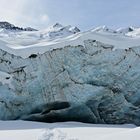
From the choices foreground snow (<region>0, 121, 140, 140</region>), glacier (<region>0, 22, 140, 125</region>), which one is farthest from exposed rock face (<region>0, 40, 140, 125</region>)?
foreground snow (<region>0, 121, 140, 140</region>)

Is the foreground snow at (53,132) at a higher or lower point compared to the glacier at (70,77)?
lower

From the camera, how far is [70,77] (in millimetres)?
7891

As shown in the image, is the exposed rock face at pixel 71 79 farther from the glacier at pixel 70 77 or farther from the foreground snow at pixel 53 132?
the foreground snow at pixel 53 132

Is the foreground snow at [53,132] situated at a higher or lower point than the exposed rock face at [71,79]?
lower

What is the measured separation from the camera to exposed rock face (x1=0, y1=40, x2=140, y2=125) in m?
7.84

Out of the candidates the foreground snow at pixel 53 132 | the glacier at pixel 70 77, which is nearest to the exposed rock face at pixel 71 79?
the glacier at pixel 70 77

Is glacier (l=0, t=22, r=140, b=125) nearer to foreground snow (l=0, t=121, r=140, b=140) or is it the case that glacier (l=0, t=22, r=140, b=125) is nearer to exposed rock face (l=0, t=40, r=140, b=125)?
exposed rock face (l=0, t=40, r=140, b=125)

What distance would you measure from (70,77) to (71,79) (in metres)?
0.04

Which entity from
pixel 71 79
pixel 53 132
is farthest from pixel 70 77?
pixel 53 132

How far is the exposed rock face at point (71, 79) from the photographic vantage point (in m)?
7.84

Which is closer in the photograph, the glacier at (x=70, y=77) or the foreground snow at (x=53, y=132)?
the foreground snow at (x=53, y=132)

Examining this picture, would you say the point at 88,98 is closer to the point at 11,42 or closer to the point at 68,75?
the point at 68,75

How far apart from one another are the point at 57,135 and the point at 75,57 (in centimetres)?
212

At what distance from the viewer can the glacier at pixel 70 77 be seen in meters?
7.84
